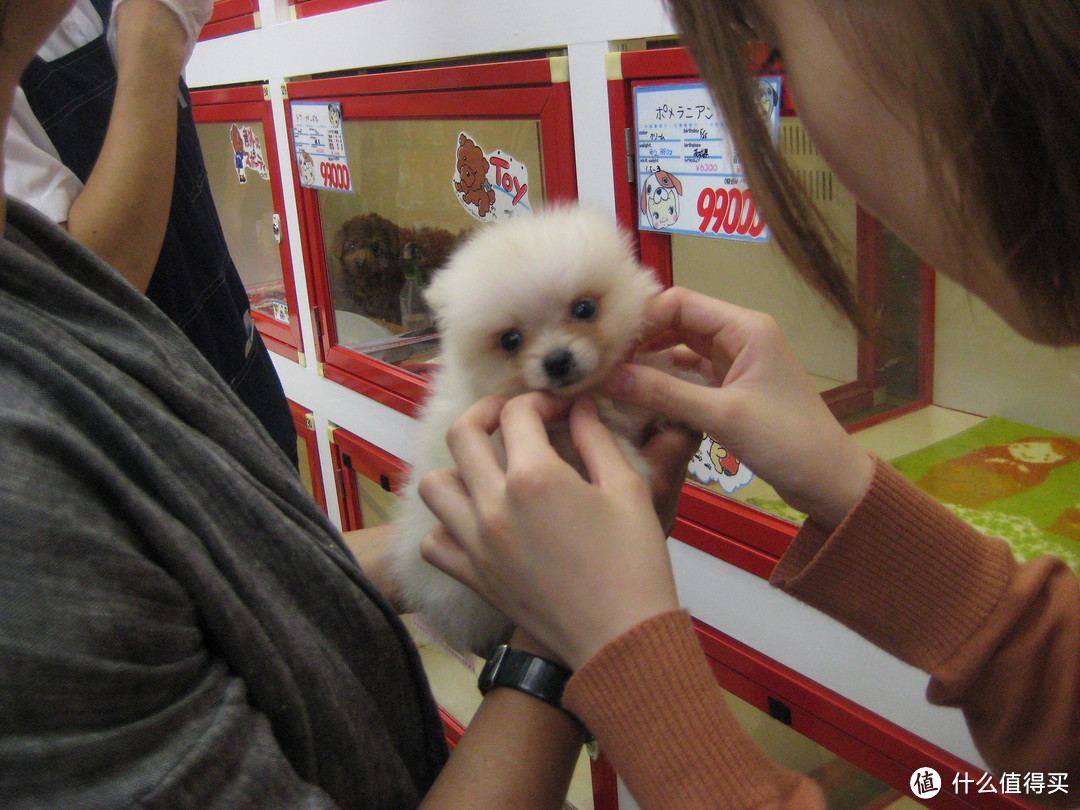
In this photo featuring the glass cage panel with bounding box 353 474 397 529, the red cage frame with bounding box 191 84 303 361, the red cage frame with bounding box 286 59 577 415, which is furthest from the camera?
the glass cage panel with bounding box 353 474 397 529

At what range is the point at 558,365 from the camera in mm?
844

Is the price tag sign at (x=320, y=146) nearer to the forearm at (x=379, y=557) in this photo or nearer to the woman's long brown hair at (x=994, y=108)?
the forearm at (x=379, y=557)

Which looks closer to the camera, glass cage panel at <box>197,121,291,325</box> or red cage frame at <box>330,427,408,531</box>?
red cage frame at <box>330,427,408,531</box>

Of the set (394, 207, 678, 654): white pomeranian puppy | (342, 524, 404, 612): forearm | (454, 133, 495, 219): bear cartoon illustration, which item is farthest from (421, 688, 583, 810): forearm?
(454, 133, 495, 219): bear cartoon illustration

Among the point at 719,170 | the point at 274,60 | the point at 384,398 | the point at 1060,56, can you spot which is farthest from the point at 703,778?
the point at 274,60

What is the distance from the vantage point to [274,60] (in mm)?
2006

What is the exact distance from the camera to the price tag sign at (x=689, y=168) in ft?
3.45

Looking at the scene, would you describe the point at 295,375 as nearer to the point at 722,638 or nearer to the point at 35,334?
the point at 722,638

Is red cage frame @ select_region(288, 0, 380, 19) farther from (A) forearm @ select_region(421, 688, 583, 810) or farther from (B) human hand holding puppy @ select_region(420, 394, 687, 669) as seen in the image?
(A) forearm @ select_region(421, 688, 583, 810)

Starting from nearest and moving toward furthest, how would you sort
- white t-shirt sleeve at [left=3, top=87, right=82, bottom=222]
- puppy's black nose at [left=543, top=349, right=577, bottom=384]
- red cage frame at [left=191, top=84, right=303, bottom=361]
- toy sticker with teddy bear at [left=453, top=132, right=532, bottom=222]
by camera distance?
puppy's black nose at [left=543, top=349, right=577, bottom=384]
white t-shirt sleeve at [left=3, top=87, right=82, bottom=222]
toy sticker with teddy bear at [left=453, top=132, right=532, bottom=222]
red cage frame at [left=191, top=84, right=303, bottom=361]

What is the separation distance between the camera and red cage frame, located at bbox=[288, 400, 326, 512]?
2.38 m

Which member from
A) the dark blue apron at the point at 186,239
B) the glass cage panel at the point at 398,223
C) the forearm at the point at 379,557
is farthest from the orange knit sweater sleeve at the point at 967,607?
the dark blue apron at the point at 186,239

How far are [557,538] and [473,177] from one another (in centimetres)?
111

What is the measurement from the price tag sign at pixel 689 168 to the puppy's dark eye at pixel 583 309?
0.28 m
